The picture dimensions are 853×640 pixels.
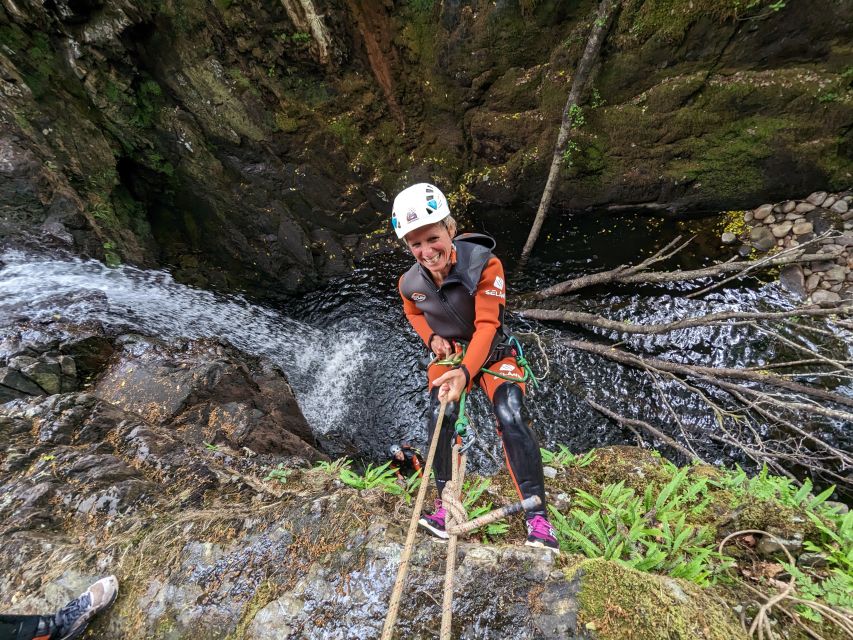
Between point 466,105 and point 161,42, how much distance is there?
20.9 feet

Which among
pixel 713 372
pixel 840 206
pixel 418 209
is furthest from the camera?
pixel 840 206

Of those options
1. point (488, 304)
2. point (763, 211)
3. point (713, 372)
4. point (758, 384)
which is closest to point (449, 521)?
point (488, 304)

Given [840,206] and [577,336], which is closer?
[840,206]

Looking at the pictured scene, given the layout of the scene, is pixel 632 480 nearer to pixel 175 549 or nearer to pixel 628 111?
pixel 175 549

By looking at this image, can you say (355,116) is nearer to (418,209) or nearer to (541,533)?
(418,209)

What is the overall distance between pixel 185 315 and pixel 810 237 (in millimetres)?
11642

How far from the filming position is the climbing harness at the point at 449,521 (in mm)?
1322

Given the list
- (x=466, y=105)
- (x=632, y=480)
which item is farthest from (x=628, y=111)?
(x=632, y=480)

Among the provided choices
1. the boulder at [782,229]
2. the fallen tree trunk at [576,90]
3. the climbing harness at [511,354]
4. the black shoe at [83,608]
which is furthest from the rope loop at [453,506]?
the boulder at [782,229]

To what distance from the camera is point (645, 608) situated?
4.83 ft

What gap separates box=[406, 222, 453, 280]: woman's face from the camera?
8.66 ft

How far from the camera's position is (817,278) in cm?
626

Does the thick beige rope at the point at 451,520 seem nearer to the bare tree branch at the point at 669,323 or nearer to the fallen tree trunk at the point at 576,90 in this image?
the bare tree branch at the point at 669,323

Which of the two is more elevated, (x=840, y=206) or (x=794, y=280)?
(x=840, y=206)
